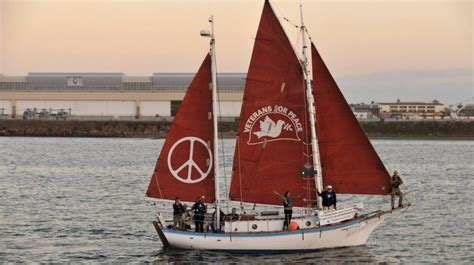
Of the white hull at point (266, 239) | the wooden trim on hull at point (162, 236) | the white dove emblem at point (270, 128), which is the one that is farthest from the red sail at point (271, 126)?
the wooden trim on hull at point (162, 236)

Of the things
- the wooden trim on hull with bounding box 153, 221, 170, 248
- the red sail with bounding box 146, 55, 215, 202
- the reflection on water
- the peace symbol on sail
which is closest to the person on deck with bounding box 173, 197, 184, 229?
the red sail with bounding box 146, 55, 215, 202

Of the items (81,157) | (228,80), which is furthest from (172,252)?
(228,80)

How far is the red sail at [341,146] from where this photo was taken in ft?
147

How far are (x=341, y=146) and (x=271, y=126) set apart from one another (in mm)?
3515

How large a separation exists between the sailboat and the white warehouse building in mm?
151386

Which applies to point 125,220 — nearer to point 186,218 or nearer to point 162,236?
point 162,236

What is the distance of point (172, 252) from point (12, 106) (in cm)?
16007

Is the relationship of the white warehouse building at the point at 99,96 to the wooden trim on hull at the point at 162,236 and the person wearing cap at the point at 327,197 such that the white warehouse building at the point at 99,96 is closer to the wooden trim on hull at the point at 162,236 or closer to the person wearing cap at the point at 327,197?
the wooden trim on hull at the point at 162,236

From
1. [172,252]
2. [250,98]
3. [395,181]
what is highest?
[250,98]

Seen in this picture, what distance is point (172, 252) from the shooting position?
44.8 m

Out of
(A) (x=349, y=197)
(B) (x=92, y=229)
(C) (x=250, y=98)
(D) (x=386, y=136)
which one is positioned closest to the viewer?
(C) (x=250, y=98)

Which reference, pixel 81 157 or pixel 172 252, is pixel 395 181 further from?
pixel 81 157

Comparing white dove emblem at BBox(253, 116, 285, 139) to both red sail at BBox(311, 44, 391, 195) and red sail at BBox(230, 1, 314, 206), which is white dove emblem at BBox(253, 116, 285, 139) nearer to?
red sail at BBox(230, 1, 314, 206)

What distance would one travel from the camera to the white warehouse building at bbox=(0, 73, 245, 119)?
197 metres
